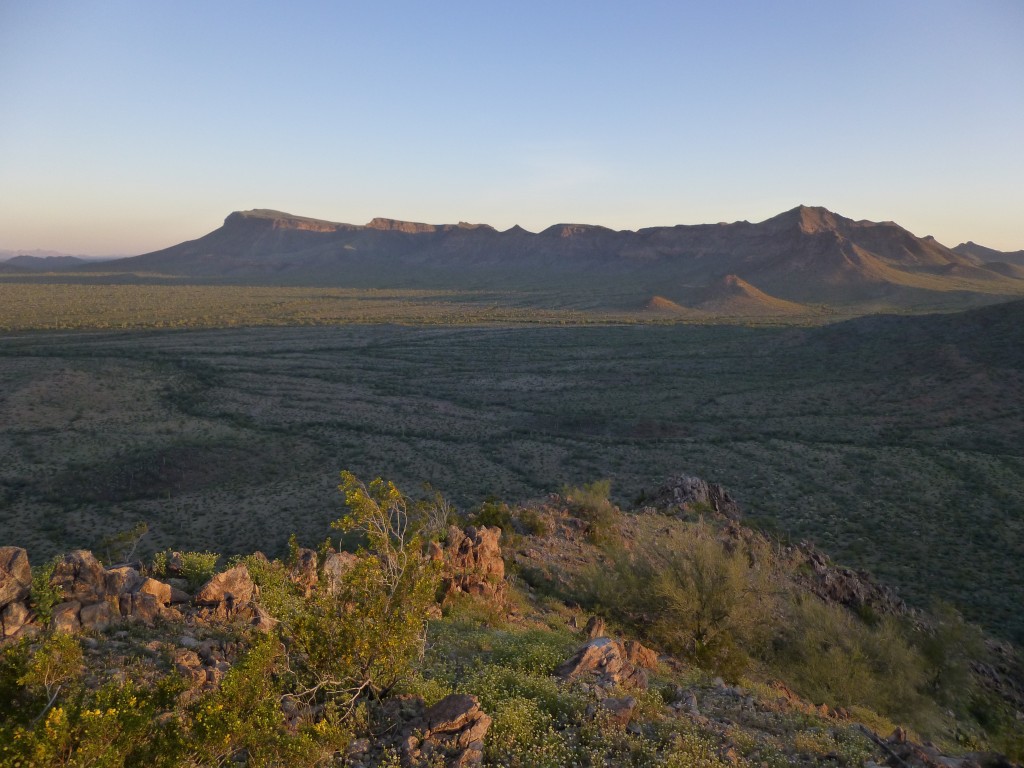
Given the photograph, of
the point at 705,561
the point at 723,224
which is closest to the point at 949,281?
the point at 723,224

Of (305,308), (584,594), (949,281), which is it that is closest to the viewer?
(584,594)

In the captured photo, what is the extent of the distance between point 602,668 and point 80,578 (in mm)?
6411

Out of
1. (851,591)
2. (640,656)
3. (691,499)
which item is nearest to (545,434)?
(691,499)

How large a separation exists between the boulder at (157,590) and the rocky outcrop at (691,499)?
1399 cm

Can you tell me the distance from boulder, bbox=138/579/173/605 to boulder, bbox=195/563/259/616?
33cm

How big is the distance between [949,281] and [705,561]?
130 m

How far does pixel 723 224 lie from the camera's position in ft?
494

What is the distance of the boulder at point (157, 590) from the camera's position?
7.20 metres

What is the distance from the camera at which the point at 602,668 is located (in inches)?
287

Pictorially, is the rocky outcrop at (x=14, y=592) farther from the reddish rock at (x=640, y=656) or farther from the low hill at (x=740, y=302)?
the low hill at (x=740, y=302)

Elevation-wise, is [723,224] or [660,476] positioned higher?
[723,224]

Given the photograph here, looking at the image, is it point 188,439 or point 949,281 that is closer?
point 188,439

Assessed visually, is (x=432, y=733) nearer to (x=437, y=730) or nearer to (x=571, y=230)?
(x=437, y=730)

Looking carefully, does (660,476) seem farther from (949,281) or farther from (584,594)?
(949,281)
